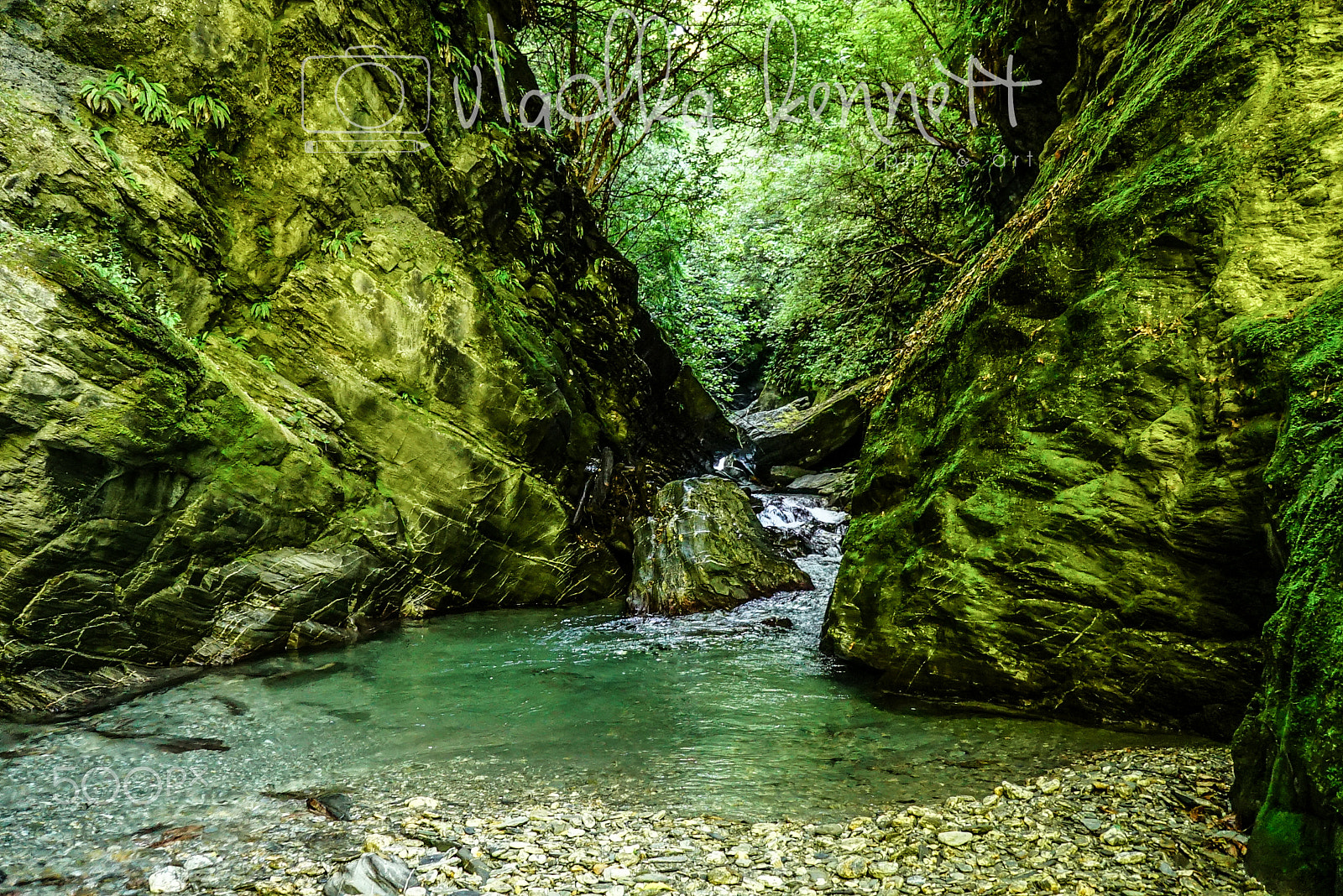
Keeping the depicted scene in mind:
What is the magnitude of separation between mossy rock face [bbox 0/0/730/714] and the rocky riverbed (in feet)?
9.95

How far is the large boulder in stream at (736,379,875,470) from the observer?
16.7 m

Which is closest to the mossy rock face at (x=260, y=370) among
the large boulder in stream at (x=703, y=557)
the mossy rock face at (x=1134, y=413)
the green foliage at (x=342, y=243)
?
the green foliage at (x=342, y=243)

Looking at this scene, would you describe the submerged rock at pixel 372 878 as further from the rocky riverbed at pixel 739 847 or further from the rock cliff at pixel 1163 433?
the rock cliff at pixel 1163 433

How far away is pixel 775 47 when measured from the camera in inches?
511

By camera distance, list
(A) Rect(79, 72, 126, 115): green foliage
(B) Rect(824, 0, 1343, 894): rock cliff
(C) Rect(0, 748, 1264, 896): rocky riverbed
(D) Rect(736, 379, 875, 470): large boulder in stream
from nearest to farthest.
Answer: (C) Rect(0, 748, 1264, 896): rocky riverbed < (B) Rect(824, 0, 1343, 894): rock cliff < (A) Rect(79, 72, 126, 115): green foliage < (D) Rect(736, 379, 875, 470): large boulder in stream

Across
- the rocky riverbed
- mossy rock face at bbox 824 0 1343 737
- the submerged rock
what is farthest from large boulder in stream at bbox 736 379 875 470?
the submerged rock

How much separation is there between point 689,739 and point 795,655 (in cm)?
219

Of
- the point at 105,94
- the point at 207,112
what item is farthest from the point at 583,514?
the point at 105,94

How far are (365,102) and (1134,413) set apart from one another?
29.7ft

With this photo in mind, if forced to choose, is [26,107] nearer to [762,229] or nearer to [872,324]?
[872,324]

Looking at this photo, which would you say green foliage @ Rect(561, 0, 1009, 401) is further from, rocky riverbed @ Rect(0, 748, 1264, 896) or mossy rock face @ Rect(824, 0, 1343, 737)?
rocky riverbed @ Rect(0, 748, 1264, 896)

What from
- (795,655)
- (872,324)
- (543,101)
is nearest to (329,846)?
(795,655)

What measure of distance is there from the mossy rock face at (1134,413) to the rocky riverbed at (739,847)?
808mm

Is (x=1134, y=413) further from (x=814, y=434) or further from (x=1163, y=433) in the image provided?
(x=814, y=434)
